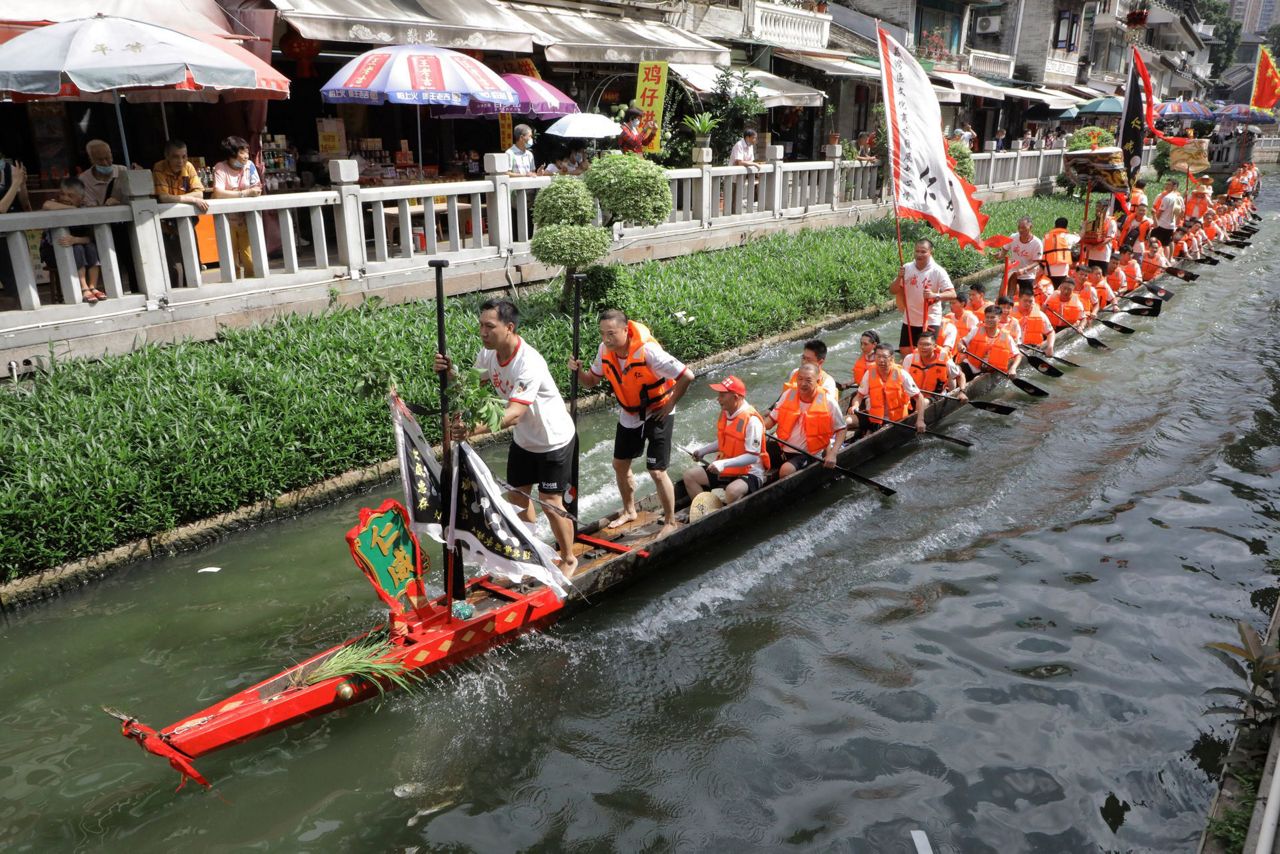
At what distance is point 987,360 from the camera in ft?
41.9

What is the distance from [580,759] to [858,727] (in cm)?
183

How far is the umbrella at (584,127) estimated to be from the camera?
543 inches

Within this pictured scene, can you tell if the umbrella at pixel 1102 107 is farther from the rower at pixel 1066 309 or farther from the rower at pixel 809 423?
the rower at pixel 809 423

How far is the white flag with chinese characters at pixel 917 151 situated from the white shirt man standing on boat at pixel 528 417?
6.31 m

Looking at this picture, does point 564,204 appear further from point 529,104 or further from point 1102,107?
point 1102,107

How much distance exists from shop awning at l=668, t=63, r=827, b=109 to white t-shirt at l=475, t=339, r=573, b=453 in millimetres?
12496

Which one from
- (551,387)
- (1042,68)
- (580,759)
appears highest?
(1042,68)

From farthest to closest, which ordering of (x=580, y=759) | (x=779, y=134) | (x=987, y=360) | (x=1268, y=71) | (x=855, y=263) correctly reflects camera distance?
(x=1268, y=71) < (x=779, y=134) < (x=855, y=263) < (x=987, y=360) < (x=580, y=759)

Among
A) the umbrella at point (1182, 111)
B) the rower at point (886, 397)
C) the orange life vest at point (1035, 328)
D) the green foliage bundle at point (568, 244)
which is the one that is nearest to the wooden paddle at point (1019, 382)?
the orange life vest at point (1035, 328)

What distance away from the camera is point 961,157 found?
71.5 ft

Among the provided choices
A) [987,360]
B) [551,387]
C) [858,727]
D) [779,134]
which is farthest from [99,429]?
[779,134]

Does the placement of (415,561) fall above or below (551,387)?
below

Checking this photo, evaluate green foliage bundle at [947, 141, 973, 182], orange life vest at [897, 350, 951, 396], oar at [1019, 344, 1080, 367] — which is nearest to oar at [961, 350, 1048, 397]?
oar at [1019, 344, 1080, 367]

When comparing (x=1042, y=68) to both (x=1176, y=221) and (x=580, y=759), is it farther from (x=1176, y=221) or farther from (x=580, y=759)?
(x=580, y=759)
